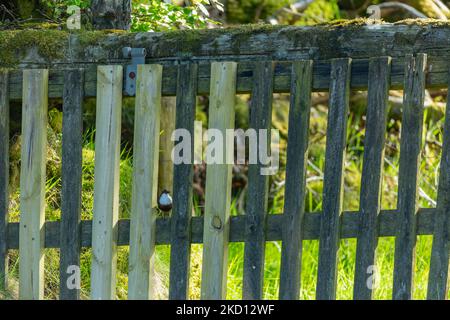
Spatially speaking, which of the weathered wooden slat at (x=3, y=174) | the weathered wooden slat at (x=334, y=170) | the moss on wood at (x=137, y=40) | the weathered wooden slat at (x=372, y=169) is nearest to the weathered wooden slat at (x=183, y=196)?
the moss on wood at (x=137, y=40)

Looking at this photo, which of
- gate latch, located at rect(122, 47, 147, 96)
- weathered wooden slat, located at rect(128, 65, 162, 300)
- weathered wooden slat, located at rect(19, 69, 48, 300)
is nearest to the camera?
weathered wooden slat, located at rect(128, 65, 162, 300)

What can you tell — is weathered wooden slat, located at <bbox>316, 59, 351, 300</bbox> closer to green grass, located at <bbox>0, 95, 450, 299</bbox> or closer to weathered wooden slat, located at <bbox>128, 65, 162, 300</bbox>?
weathered wooden slat, located at <bbox>128, 65, 162, 300</bbox>

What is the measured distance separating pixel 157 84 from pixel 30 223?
42.3 inches

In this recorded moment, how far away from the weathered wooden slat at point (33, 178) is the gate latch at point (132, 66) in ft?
1.57

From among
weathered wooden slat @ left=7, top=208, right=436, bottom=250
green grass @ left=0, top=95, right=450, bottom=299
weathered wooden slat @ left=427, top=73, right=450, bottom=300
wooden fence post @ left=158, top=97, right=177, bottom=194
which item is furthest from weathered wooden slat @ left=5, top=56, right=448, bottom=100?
wooden fence post @ left=158, top=97, right=177, bottom=194

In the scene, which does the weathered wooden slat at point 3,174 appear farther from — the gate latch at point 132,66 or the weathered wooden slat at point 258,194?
the weathered wooden slat at point 258,194

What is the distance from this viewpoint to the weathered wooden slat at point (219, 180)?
4.18m

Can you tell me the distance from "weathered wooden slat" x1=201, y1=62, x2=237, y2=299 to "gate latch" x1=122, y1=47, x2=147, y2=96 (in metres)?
0.47

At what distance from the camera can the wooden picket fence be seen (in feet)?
13.0

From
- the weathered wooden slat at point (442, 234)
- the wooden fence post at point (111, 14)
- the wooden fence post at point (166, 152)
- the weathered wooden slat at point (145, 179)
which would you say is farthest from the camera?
the wooden fence post at point (166, 152)

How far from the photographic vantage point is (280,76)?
415 cm

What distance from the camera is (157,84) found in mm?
4309

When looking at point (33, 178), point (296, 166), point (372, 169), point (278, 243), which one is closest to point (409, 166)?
point (372, 169)

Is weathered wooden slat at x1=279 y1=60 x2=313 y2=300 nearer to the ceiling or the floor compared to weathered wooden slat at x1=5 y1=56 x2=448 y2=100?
nearer to the floor
